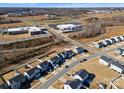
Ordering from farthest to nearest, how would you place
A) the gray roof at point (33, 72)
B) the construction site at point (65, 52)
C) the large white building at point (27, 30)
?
the large white building at point (27, 30) → the gray roof at point (33, 72) → the construction site at point (65, 52)

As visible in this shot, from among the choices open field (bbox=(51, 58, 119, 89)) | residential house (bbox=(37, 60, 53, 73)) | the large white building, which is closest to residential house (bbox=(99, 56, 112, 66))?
open field (bbox=(51, 58, 119, 89))

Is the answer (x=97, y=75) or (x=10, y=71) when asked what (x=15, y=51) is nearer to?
(x=10, y=71)

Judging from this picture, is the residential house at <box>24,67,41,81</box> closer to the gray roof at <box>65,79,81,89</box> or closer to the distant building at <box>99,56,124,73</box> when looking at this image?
the gray roof at <box>65,79,81,89</box>

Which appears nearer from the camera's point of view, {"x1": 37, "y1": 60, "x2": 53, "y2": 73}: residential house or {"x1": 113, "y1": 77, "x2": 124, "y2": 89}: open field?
{"x1": 113, "y1": 77, "x2": 124, "y2": 89}: open field

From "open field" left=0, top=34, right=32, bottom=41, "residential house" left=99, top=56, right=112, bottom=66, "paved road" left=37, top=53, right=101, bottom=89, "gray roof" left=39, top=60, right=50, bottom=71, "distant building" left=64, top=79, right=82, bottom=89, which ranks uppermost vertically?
"open field" left=0, top=34, right=32, bottom=41

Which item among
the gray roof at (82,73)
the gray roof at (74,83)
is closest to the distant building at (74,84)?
the gray roof at (74,83)

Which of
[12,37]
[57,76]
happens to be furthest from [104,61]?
[12,37]

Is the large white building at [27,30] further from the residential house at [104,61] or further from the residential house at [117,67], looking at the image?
the residential house at [117,67]

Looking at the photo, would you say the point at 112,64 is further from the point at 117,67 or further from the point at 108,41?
the point at 108,41

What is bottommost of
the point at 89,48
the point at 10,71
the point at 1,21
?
the point at 10,71

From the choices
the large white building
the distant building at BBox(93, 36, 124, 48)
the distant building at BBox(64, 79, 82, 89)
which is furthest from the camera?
the large white building
